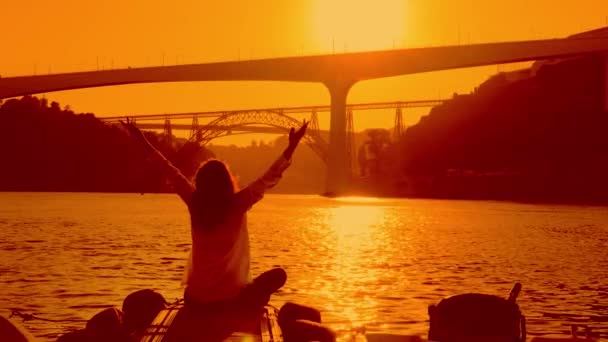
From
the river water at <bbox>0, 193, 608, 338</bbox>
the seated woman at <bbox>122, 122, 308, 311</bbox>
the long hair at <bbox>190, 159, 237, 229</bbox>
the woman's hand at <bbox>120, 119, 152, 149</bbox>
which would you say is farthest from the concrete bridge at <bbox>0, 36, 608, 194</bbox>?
the long hair at <bbox>190, 159, 237, 229</bbox>

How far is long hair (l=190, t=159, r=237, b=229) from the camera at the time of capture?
7.15 m

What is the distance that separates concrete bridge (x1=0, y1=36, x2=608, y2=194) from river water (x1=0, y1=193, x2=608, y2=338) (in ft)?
127

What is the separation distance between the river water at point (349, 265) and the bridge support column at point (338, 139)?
44558 millimetres

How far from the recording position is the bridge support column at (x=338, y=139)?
93625 mm

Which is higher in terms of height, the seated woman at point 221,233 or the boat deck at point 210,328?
the seated woman at point 221,233

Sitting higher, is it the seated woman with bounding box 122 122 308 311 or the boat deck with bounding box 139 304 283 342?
the seated woman with bounding box 122 122 308 311

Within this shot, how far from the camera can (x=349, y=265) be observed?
2594 centimetres

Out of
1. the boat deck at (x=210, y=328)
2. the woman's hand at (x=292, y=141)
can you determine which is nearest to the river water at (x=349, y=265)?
the boat deck at (x=210, y=328)

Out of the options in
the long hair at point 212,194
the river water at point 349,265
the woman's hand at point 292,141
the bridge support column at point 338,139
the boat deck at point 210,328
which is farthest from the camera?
the bridge support column at point 338,139

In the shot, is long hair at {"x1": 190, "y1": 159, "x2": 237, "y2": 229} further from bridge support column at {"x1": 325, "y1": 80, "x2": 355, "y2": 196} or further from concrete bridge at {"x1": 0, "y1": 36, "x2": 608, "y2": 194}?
bridge support column at {"x1": 325, "y1": 80, "x2": 355, "y2": 196}

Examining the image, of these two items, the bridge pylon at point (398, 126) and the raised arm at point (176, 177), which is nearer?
the raised arm at point (176, 177)

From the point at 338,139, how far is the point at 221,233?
8790 cm

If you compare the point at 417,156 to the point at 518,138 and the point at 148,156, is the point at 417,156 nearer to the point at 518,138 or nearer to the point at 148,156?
the point at 518,138

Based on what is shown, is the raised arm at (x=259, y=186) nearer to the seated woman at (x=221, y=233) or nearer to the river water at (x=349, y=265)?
the seated woman at (x=221, y=233)
